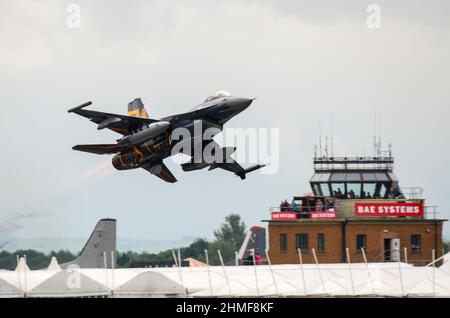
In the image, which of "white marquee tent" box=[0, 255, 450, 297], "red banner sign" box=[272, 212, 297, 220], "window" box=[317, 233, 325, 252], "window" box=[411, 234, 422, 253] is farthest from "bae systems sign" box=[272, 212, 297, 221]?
"white marquee tent" box=[0, 255, 450, 297]

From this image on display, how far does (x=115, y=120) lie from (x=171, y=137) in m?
4.49

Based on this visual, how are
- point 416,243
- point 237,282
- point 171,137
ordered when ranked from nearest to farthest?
1. point 237,282
2. point 171,137
3. point 416,243

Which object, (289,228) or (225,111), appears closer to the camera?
(225,111)

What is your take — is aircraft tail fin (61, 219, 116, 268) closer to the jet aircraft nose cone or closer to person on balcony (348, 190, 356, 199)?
person on balcony (348, 190, 356, 199)

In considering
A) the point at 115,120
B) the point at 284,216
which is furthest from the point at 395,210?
the point at 115,120

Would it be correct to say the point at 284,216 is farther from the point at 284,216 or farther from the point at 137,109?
the point at 137,109

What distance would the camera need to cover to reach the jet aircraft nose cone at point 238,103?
71.7 metres

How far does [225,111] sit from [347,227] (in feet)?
101

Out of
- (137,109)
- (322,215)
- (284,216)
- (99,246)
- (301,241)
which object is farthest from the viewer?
(284,216)

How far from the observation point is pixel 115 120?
77250 mm

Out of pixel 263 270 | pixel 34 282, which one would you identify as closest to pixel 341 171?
pixel 263 270

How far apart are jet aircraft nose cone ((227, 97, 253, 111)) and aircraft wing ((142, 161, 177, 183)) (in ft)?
32.5
